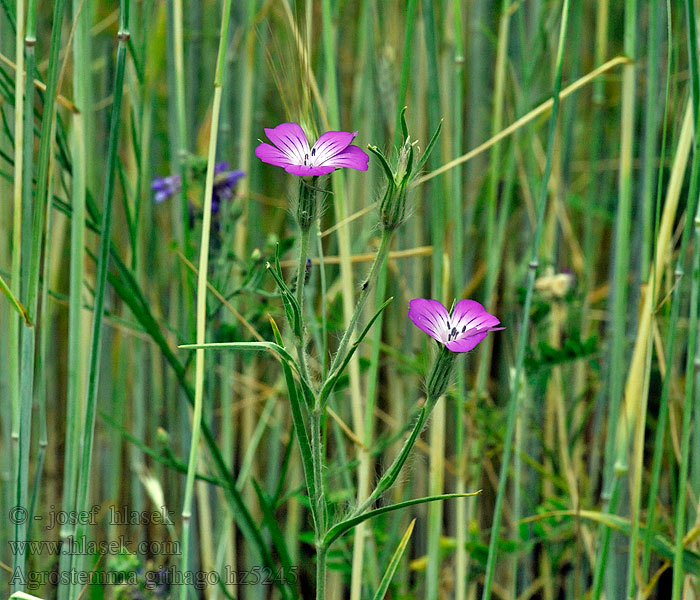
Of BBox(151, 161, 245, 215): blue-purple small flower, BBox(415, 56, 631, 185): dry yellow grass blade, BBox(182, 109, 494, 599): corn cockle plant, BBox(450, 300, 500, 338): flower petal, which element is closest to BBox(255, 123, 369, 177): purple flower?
BBox(182, 109, 494, 599): corn cockle plant

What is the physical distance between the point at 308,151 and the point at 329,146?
0.05 ft

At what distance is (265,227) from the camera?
1.22 meters

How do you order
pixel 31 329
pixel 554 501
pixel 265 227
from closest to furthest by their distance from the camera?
pixel 31 329 → pixel 554 501 → pixel 265 227

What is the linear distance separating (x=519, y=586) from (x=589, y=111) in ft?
3.03

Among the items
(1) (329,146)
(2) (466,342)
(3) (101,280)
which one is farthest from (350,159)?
(3) (101,280)

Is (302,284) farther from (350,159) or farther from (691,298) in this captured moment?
(691,298)

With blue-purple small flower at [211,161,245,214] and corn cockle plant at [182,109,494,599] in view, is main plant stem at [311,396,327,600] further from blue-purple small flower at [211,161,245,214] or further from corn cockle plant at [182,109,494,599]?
blue-purple small flower at [211,161,245,214]

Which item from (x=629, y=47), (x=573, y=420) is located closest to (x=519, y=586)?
(x=573, y=420)

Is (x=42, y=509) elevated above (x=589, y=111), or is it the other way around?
(x=589, y=111)

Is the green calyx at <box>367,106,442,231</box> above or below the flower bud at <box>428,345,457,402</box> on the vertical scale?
above

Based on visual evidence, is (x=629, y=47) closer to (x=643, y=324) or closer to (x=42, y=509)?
(x=643, y=324)

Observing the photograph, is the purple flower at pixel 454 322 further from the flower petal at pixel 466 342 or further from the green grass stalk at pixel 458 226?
the green grass stalk at pixel 458 226

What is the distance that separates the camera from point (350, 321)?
0.42 metres

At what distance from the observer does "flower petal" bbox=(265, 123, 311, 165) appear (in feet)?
1.43
